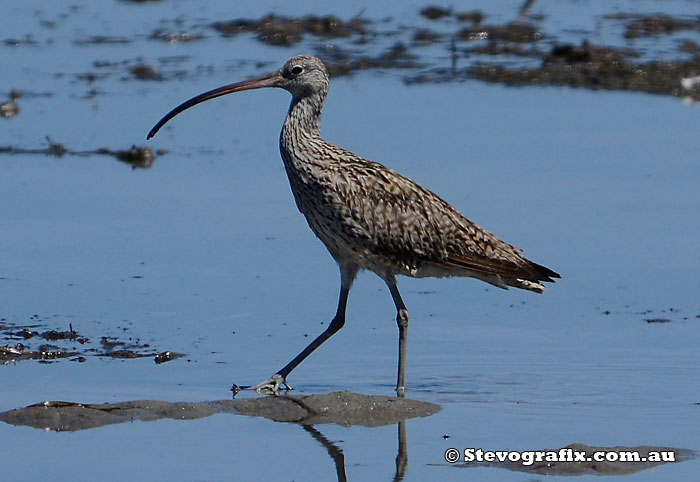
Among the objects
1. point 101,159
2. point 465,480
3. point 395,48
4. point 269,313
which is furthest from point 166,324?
point 395,48

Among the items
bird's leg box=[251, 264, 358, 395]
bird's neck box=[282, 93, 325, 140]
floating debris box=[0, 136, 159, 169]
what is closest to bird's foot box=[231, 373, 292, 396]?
bird's leg box=[251, 264, 358, 395]

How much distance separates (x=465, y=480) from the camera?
23.7 ft

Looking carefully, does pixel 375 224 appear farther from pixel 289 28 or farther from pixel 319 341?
pixel 289 28

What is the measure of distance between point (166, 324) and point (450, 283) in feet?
7.05

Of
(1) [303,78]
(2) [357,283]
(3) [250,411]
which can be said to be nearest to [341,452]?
(3) [250,411]

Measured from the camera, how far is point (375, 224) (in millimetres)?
9078

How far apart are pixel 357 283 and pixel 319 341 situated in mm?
1777

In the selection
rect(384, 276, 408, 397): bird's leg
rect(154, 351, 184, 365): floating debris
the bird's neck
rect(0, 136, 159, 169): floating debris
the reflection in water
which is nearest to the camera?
the reflection in water

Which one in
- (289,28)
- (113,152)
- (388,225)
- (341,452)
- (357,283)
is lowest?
(357,283)

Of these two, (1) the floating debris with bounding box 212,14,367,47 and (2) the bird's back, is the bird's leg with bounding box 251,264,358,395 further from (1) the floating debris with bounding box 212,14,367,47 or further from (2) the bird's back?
(1) the floating debris with bounding box 212,14,367,47

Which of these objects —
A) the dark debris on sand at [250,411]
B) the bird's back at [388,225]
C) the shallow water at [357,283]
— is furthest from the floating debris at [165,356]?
the bird's back at [388,225]

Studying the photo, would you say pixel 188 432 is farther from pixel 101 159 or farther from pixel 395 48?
pixel 395 48

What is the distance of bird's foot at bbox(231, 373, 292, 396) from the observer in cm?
861

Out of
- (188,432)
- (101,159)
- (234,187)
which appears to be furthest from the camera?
(101,159)
